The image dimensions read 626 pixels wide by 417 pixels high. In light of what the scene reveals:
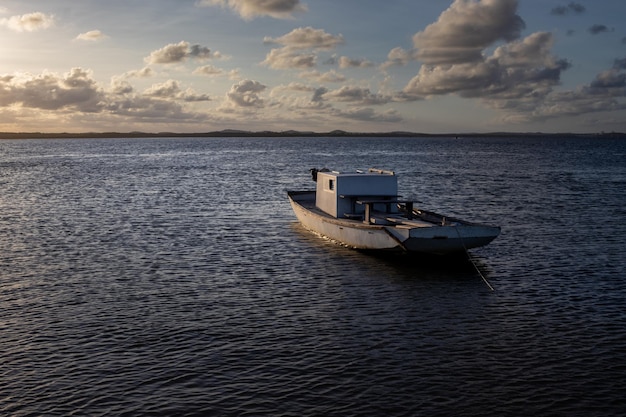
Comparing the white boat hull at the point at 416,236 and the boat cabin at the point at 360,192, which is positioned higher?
the boat cabin at the point at 360,192

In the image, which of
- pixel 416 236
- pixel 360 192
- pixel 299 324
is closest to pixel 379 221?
pixel 360 192

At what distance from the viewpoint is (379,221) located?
126 ft

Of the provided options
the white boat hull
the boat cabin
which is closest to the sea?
the white boat hull

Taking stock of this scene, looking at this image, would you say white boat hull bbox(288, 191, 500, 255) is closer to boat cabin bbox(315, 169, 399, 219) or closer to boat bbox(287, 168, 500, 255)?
boat bbox(287, 168, 500, 255)

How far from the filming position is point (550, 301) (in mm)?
27828

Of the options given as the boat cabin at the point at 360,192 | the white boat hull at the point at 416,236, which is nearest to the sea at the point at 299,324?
the white boat hull at the point at 416,236

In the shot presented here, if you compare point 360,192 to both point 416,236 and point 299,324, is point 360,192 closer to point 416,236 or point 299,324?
point 416,236

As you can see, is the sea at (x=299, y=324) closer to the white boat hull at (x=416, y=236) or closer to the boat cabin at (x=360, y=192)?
the white boat hull at (x=416, y=236)

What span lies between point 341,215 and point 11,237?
23.5 meters

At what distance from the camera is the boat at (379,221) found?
3409cm

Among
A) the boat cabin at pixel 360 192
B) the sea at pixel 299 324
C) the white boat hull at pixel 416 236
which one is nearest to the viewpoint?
the sea at pixel 299 324

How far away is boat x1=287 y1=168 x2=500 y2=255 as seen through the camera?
34094 mm

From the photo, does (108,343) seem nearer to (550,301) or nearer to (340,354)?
(340,354)

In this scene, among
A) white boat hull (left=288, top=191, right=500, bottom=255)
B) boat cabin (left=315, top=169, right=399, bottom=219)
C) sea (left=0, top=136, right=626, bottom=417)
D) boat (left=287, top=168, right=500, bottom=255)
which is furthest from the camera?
boat cabin (left=315, top=169, right=399, bottom=219)
